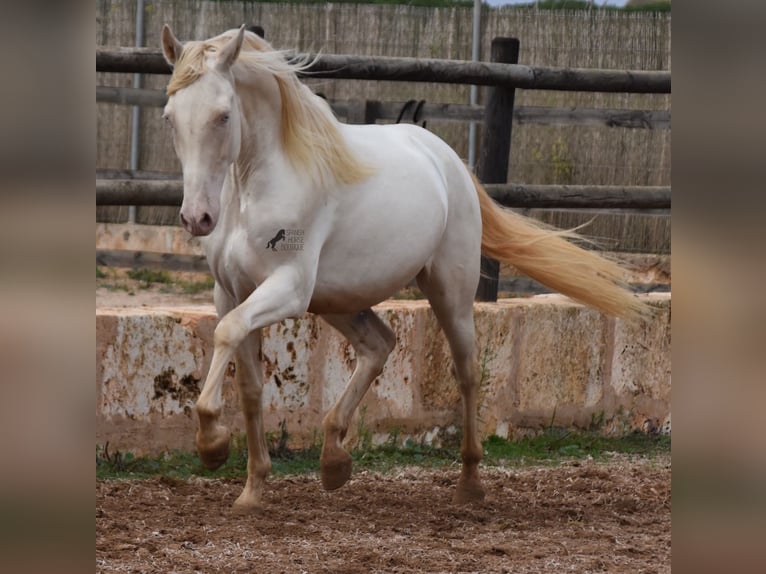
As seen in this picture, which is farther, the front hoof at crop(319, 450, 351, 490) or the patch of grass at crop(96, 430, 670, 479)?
the patch of grass at crop(96, 430, 670, 479)

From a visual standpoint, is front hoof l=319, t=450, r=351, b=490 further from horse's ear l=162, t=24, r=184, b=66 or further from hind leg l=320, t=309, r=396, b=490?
horse's ear l=162, t=24, r=184, b=66

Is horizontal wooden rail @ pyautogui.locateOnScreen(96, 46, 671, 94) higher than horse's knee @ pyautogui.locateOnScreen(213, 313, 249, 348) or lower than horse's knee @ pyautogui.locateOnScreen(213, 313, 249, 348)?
higher

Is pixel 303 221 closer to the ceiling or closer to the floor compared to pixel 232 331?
closer to the ceiling

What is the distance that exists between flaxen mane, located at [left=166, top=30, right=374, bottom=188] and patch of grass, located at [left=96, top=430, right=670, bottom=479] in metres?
1.54

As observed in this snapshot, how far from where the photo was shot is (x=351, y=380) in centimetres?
448

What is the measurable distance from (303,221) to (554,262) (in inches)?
62.6

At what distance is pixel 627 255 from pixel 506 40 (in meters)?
3.57

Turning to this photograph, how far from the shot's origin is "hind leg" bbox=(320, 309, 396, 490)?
14.0 feet

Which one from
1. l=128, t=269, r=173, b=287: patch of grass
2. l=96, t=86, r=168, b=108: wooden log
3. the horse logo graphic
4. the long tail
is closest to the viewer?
the horse logo graphic

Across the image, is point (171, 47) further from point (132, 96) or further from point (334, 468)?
point (132, 96)

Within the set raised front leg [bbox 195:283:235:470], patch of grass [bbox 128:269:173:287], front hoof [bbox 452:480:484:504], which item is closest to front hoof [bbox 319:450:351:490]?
front hoof [bbox 452:480:484:504]

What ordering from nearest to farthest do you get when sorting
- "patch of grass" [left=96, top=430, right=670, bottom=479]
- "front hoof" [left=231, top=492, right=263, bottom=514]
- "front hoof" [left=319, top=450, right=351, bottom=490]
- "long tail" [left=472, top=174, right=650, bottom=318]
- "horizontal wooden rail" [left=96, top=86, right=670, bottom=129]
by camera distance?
"front hoof" [left=231, top=492, right=263, bottom=514], "front hoof" [left=319, top=450, right=351, bottom=490], "patch of grass" [left=96, top=430, right=670, bottom=479], "long tail" [left=472, top=174, right=650, bottom=318], "horizontal wooden rail" [left=96, top=86, right=670, bottom=129]

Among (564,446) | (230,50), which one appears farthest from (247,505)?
(564,446)

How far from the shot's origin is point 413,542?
12.6 feet
